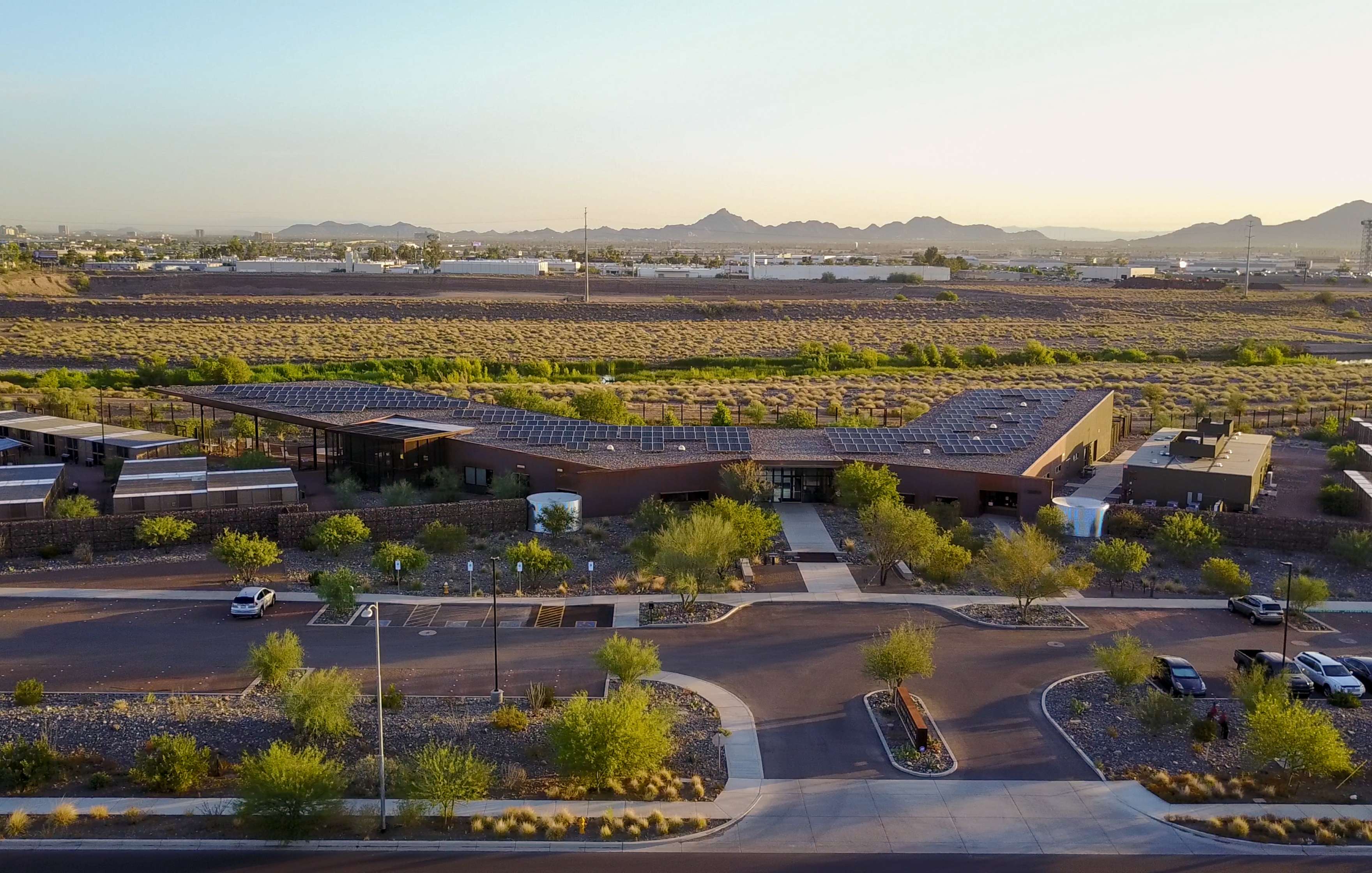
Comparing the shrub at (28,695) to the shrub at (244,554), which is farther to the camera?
the shrub at (244,554)

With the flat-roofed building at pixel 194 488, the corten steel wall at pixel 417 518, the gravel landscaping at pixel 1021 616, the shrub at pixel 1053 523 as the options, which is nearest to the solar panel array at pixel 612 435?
the corten steel wall at pixel 417 518

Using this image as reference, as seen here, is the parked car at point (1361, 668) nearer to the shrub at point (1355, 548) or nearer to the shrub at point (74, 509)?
the shrub at point (1355, 548)

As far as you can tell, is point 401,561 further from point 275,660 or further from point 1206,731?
point 1206,731

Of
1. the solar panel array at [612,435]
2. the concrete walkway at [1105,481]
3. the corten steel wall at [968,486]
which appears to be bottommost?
the concrete walkway at [1105,481]

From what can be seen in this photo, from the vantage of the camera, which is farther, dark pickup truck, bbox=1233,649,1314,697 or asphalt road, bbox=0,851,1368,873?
dark pickup truck, bbox=1233,649,1314,697

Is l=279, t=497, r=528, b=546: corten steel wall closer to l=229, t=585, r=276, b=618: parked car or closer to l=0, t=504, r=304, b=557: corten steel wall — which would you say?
l=0, t=504, r=304, b=557: corten steel wall

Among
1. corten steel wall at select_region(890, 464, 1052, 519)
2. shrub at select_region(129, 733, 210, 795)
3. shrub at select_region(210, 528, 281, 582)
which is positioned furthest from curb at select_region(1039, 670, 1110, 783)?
shrub at select_region(210, 528, 281, 582)

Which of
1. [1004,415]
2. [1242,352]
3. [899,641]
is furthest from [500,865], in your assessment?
[1242,352]
